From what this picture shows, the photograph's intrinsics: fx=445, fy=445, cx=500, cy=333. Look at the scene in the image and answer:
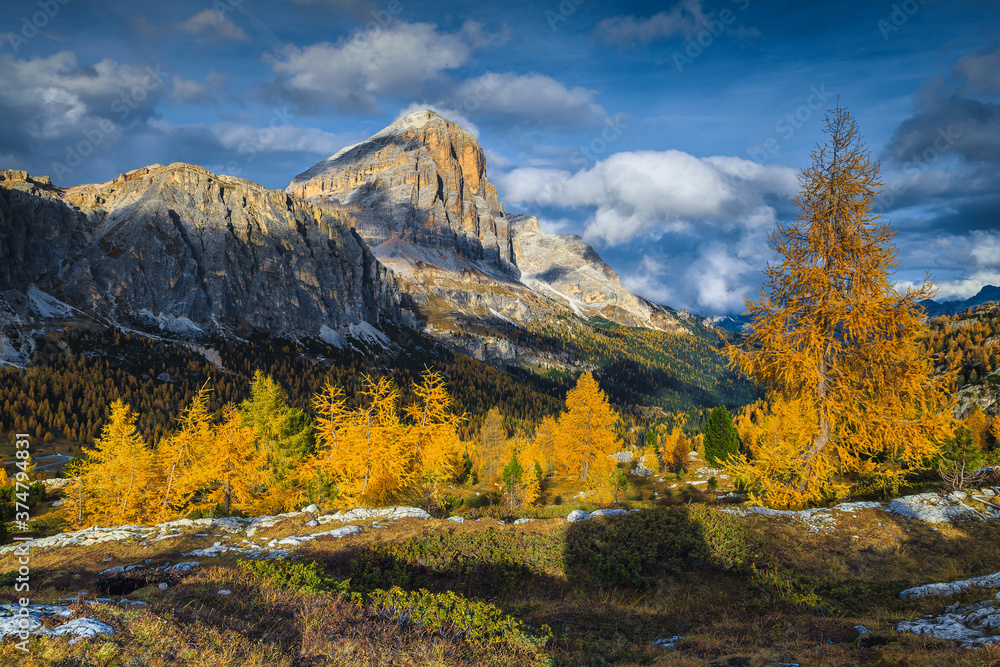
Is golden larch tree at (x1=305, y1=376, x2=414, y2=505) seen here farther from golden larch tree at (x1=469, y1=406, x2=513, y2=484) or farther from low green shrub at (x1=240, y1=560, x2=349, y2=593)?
golden larch tree at (x1=469, y1=406, x2=513, y2=484)

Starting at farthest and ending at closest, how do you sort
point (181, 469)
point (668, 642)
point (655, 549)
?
1. point (181, 469)
2. point (655, 549)
3. point (668, 642)

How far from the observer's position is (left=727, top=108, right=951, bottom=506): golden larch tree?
14.0 meters

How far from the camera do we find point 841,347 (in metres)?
14.9

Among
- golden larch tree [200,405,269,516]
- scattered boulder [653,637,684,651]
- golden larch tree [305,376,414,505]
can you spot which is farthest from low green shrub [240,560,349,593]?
golden larch tree [200,405,269,516]

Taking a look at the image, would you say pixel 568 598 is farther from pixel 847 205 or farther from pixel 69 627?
pixel 847 205

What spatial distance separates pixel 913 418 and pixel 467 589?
1562 centimetres

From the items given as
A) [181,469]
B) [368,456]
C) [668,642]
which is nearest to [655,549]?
[668,642]

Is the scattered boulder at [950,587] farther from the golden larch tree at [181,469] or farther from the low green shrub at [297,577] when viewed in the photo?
the golden larch tree at [181,469]

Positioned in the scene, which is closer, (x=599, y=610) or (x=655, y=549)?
(x=599, y=610)

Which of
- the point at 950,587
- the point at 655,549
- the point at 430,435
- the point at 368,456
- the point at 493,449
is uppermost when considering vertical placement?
the point at 430,435

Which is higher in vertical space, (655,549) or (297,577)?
(297,577)

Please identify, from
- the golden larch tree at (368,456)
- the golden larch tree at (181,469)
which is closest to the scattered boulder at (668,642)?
the golden larch tree at (368,456)

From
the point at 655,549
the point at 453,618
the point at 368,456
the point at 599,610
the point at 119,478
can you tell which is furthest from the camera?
the point at 119,478

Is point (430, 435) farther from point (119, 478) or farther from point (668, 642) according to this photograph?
point (119, 478)
